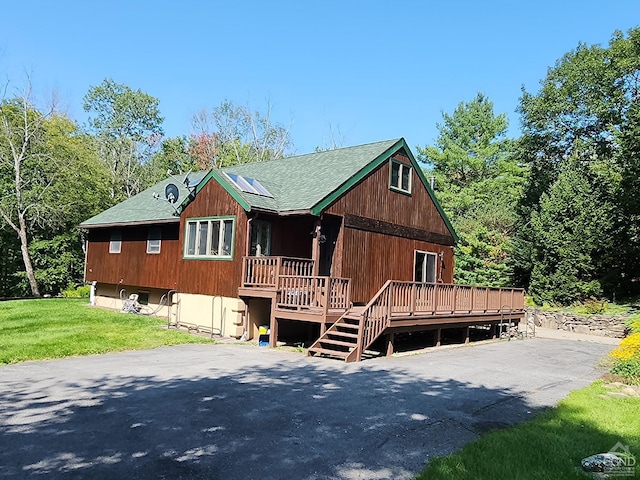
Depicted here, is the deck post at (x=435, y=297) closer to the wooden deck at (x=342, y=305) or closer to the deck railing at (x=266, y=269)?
the wooden deck at (x=342, y=305)

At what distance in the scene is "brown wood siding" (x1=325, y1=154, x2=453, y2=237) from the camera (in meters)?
15.0


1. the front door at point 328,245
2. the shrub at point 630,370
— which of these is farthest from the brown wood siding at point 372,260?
the shrub at point 630,370

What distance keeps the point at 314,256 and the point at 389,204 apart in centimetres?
420

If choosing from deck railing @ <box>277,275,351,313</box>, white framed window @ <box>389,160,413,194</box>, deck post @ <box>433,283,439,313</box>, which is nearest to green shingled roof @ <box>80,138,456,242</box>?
white framed window @ <box>389,160,413,194</box>

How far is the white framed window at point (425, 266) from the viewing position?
18047 millimetres

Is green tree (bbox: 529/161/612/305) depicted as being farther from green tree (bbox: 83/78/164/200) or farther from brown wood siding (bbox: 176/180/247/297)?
green tree (bbox: 83/78/164/200)

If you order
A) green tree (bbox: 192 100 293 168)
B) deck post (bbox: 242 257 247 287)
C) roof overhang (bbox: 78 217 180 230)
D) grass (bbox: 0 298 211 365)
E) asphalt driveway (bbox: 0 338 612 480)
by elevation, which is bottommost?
grass (bbox: 0 298 211 365)

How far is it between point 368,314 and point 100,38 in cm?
1534

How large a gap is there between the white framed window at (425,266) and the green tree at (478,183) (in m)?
12.3

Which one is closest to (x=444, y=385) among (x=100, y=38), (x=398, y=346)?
(x=398, y=346)

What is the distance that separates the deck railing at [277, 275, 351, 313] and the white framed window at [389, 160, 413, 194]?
5.29 meters

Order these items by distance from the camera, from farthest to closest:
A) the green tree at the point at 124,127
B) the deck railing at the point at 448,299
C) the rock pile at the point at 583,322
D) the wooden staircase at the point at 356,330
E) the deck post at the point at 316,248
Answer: the green tree at the point at 124,127
the rock pile at the point at 583,322
the deck post at the point at 316,248
the deck railing at the point at 448,299
the wooden staircase at the point at 356,330

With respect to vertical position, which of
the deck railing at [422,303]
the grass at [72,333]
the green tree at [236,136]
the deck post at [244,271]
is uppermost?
the green tree at [236,136]

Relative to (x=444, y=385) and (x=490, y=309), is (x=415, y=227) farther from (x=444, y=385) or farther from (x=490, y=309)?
(x=444, y=385)
